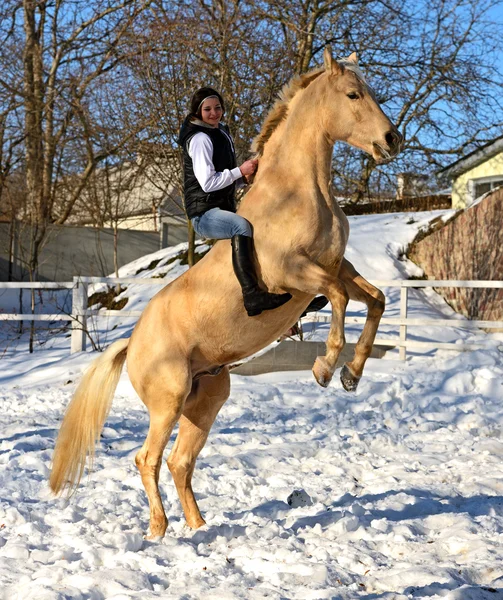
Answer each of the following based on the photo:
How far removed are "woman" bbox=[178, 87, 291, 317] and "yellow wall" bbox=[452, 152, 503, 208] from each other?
1504 centimetres

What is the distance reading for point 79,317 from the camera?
1212cm

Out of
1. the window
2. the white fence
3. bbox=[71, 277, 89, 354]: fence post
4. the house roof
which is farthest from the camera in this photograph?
the window

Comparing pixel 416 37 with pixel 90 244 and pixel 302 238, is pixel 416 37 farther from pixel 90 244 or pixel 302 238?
pixel 302 238

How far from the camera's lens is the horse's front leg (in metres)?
3.92

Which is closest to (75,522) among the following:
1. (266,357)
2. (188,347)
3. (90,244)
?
(188,347)

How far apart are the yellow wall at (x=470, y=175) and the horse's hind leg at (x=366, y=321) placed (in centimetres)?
1514

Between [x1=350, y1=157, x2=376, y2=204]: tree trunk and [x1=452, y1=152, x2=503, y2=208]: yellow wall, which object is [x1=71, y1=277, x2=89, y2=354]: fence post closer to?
[x1=350, y1=157, x2=376, y2=204]: tree trunk

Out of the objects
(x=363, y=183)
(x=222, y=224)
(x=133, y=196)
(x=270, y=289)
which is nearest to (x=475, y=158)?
(x=363, y=183)

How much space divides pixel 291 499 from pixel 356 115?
2.57 meters

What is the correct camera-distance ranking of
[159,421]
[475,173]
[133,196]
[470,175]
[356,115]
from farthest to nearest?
[133,196] → [470,175] → [475,173] → [159,421] → [356,115]

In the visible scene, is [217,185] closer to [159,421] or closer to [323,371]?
[323,371]

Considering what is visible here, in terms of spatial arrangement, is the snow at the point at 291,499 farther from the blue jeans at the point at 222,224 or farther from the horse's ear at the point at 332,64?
the horse's ear at the point at 332,64

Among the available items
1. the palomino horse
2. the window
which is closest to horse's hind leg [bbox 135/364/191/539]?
the palomino horse

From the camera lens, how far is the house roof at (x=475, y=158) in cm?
1752
